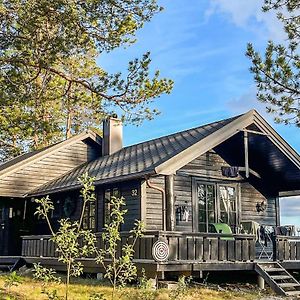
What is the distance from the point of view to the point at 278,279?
1287cm

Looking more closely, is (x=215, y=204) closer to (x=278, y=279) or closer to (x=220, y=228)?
(x=220, y=228)

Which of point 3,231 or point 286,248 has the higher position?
point 3,231

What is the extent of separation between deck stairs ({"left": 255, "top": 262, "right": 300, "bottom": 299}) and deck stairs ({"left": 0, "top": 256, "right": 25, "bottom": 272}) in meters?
7.83

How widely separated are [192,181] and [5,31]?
827 centimetres

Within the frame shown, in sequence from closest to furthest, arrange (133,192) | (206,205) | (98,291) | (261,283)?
1. (98,291)
2. (261,283)
3. (133,192)
4. (206,205)

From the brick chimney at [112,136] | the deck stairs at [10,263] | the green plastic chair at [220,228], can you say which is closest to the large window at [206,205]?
the green plastic chair at [220,228]

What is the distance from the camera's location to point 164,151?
608 inches

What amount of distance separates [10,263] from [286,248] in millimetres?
9063

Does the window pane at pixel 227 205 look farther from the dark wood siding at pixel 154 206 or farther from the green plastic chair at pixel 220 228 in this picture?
the dark wood siding at pixel 154 206

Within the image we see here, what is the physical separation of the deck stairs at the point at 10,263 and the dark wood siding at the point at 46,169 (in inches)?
90.5

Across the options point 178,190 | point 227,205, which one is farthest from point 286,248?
point 178,190

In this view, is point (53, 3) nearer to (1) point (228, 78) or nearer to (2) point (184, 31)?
(2) point (184, 31)

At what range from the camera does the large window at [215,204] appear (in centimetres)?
1602

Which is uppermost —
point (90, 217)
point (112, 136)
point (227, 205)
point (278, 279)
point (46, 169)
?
point (112, 136)
